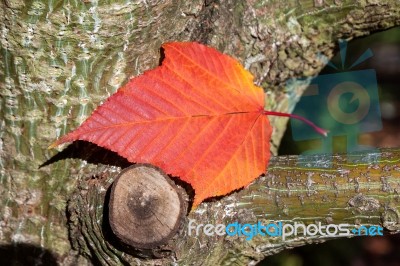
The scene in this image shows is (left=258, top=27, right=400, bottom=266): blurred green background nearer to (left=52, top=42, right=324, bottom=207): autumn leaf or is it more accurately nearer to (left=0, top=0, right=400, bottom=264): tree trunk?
(left=0, top=0, right=400, bottom=264): tree trunk

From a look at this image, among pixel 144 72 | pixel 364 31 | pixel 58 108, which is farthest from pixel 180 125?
pixel 364 31

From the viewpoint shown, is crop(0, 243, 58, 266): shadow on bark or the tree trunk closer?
the tree trunk

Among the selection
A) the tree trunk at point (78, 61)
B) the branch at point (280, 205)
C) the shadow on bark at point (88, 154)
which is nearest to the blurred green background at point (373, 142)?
the tree trunk at point (78, 61)

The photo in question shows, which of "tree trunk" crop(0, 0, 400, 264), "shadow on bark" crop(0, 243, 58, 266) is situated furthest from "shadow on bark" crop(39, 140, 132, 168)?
"shadow on bark" crop(0, 243, 58, 266)

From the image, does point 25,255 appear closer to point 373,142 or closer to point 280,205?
point 280,205

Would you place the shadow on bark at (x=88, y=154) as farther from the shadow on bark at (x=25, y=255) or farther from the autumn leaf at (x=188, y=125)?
the shadow on bark at (x=25, y=255)

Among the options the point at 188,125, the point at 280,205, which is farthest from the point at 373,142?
the point at 188,125

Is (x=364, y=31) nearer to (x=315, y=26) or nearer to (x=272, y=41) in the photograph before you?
(x=315, y=26)
